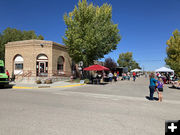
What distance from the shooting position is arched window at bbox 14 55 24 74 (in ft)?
70.1

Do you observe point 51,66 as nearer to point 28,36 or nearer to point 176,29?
point 28,36

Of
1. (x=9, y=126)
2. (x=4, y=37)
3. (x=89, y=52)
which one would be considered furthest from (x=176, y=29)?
(x=4, y=37)

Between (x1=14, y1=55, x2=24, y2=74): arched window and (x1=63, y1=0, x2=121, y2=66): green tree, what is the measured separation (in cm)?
813

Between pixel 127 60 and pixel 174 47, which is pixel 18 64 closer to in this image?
pixel 174 47

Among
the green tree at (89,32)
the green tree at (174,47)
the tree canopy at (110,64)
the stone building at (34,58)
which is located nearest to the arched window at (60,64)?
the stone building at (34,58)

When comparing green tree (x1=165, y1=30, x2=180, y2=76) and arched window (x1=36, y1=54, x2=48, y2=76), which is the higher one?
green tree (x1=165, y1=30, x2=180, y2=76)

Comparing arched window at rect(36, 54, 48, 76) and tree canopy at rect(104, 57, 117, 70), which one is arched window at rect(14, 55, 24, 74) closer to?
arched window at rect(36, 54, 48, 76)

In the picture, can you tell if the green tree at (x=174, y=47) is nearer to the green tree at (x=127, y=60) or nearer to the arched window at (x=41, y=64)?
the arched window at (x=41, y=64)

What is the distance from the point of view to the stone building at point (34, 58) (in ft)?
66.5

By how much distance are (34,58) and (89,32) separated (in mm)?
9660

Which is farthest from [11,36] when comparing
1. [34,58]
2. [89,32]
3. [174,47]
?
[174,47]

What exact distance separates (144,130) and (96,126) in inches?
53.4

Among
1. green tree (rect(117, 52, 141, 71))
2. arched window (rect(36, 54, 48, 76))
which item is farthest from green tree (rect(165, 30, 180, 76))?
green tree (rect(117, 52, 141, 71))

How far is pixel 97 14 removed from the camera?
19.2 meters
